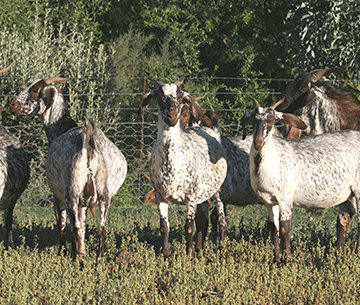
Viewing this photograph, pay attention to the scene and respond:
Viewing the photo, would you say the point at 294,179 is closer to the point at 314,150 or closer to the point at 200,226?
the point at 314,150

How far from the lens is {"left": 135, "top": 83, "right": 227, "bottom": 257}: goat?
24.4 feet

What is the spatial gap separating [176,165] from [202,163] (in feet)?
1.69

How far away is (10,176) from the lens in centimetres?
830

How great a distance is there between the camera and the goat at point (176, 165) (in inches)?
293

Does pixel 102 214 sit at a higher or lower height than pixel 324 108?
Result: lower

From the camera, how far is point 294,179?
7688 millimetres

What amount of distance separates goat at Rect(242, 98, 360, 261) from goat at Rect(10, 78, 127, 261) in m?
1.77

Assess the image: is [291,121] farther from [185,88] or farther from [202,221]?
[185,88]

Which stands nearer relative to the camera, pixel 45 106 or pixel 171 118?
pixel 171 118

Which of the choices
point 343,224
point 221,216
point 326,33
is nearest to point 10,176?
point 221,216

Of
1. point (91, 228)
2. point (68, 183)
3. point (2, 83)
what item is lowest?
point (91, 228)

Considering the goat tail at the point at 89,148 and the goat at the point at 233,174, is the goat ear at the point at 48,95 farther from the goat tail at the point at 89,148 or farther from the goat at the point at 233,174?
the goat at the point at 233,174

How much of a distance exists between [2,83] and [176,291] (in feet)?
29.9

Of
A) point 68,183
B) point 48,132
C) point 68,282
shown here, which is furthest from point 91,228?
point 68,282
